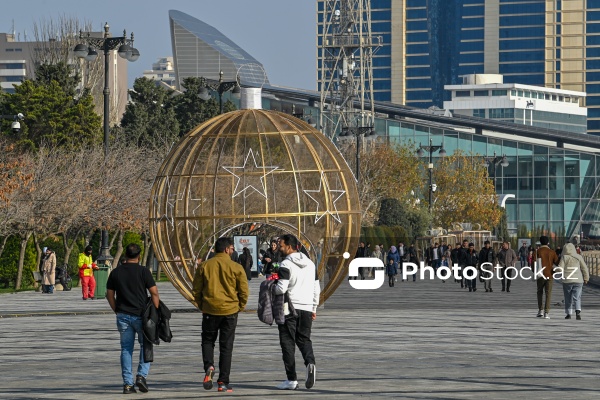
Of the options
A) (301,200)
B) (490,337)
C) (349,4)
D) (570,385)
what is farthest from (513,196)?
(570,385)

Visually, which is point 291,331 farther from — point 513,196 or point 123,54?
point 513,196

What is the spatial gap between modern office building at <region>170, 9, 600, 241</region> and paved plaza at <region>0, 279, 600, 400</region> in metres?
74.6

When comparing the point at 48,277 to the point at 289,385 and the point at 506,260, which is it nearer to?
the point at 506,260

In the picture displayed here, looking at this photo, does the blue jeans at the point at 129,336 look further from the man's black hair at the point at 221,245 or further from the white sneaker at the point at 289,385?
the white sneaker at the point at 289,385

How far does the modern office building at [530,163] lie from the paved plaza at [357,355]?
7464 cm

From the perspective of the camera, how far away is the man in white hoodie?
44.7 ft

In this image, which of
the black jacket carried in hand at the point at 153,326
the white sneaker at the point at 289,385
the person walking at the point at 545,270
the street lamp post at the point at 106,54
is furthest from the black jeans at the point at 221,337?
the street lamp post at the point at 106,54

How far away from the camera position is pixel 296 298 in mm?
13758

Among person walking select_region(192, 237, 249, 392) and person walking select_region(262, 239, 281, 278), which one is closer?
person walking select_region(192, 237, 249, 392)

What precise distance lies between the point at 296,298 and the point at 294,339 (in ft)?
1.42

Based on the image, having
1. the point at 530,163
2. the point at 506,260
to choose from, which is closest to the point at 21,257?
the point at 506,260

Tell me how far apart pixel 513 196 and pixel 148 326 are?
90635 mm

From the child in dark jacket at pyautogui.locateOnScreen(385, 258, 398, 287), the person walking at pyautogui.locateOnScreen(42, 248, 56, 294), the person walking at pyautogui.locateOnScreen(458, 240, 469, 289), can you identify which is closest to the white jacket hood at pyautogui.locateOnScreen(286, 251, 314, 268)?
the person walking at pyautogui.locateOnScreen(42, 248, 56, 294)

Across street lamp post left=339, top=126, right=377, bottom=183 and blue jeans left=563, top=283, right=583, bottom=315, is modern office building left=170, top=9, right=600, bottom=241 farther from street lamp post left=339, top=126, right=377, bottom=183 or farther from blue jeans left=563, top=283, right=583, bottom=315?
blue jeans left=563, top=283, right=583, bottom=315
